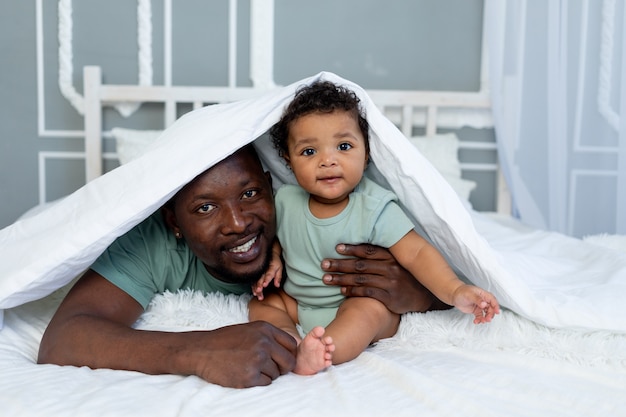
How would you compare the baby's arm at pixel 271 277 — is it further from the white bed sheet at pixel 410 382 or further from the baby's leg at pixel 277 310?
the white bed sheet at pixel 410 382

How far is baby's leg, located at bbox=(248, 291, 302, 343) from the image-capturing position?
126 centimetres

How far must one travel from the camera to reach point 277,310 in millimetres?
1304

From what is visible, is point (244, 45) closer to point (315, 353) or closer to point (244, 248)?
point (244, 248)

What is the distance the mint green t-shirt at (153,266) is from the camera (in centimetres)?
124

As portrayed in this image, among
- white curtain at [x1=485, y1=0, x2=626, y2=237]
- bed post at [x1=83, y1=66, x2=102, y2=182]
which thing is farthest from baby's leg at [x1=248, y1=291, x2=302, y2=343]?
bed post at [x1=83, y1=66, x2=102, y2=182]

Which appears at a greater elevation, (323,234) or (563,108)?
(563,108)

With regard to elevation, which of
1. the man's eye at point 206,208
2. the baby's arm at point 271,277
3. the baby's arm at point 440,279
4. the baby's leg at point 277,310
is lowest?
the baby's leg at point 277,310

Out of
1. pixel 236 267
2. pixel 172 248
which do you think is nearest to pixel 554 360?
pixel 236 267

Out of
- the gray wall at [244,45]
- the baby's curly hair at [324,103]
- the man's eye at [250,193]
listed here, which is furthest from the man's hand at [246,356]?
the gray wall at [244,45]

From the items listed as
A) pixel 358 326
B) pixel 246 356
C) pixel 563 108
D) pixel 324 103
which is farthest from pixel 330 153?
pixel 563 108

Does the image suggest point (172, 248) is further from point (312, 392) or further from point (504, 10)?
point (504, 10)

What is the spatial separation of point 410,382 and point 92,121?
199 cm

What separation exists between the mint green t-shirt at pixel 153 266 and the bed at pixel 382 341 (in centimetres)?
4

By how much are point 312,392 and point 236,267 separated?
1.38ft
